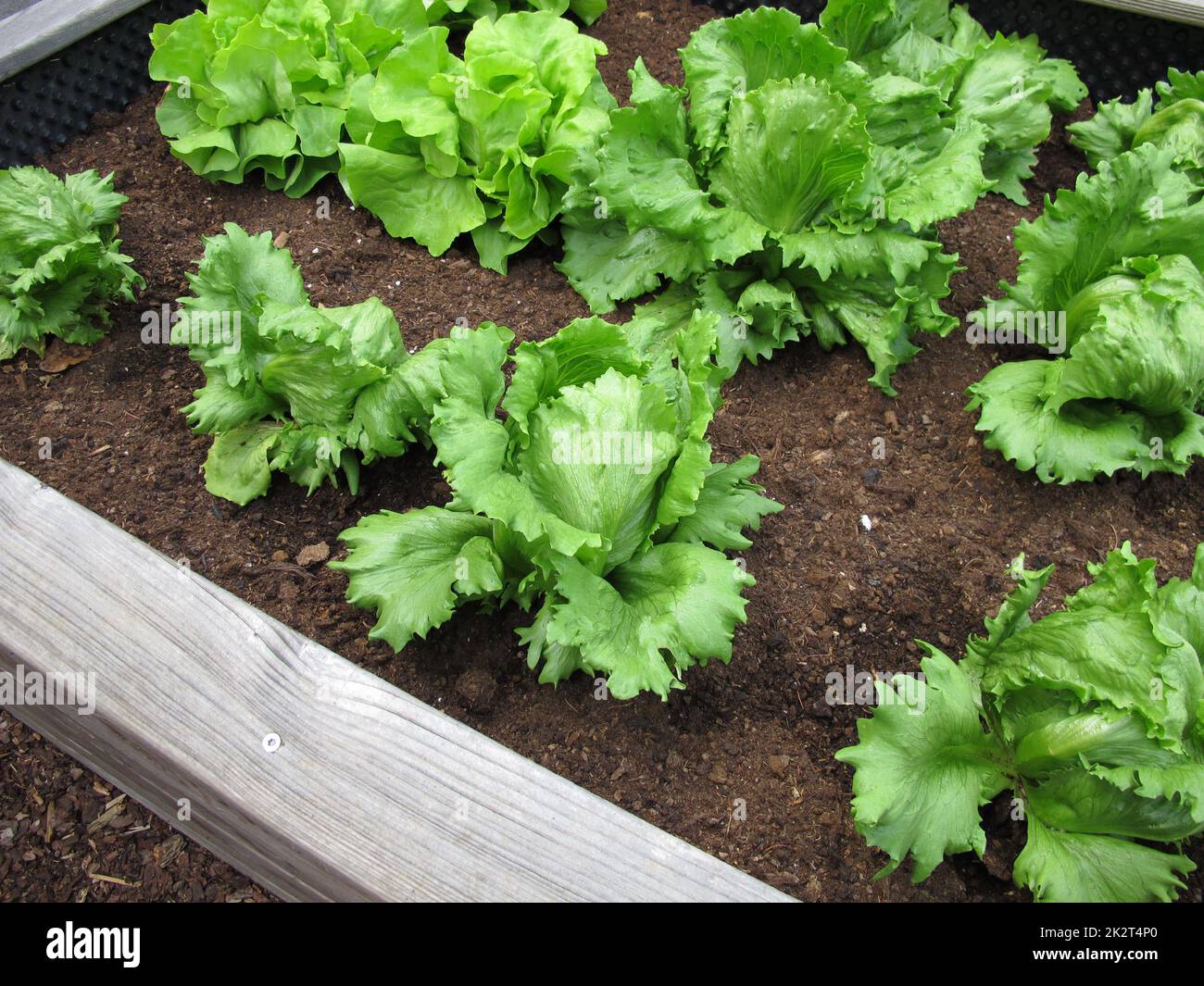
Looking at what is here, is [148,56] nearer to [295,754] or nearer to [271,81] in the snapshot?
[271,81]

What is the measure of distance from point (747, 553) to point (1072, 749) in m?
1.00

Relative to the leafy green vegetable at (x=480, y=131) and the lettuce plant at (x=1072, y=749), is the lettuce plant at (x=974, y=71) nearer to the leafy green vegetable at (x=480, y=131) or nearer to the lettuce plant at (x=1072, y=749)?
the leafy green vegetable at (x=480, y=131)

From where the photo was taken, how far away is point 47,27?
12.2ft

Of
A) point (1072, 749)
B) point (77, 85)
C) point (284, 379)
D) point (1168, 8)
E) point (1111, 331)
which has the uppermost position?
point (1168, 8)

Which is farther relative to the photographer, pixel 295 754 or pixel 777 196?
pixel 777 196

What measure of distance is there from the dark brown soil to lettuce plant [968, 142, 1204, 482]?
0.17 m

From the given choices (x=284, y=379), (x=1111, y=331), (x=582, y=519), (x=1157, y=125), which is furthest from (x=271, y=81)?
(x=1157, y=125)

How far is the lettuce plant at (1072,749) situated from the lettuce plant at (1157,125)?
1.82 metres

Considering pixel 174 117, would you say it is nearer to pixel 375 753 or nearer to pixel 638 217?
pixel 638 217

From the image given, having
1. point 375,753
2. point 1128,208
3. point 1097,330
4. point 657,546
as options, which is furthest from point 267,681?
point 1128,208

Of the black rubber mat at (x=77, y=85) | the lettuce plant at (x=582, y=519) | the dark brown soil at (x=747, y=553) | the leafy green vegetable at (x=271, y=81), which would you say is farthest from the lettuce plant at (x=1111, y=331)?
the black rubber mat at (x=77, y=85)

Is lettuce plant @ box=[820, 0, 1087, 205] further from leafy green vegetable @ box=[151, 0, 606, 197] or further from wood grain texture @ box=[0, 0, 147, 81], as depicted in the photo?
wood grain texture @ box=[0, 0, 147, 81]

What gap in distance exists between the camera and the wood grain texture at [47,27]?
3643 mm

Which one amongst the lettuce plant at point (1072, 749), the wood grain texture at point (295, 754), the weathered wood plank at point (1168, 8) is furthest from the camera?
the weathered wood plank at point (1168, 8)
